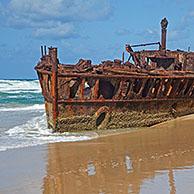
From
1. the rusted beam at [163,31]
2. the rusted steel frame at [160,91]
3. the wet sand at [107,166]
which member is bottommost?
the wet sand at [107,166]

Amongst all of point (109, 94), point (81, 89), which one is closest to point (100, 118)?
point (109, 94)

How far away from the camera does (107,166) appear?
7340 mm

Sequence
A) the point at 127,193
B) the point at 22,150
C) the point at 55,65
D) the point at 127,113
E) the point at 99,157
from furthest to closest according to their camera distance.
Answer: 1. the point at 127,113
2. the point at 55,65
3. the point at 22,150
4. the point at 99,157
5. the point at 127,193

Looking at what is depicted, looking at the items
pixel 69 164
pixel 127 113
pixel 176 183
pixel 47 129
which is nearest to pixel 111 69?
pixel 127 113

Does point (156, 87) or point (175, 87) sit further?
point (175, 87)

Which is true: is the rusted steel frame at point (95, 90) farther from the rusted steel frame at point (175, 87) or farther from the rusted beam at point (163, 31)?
the rusted beam at point (163, 31)

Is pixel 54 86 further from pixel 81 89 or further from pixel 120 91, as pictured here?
pixel 120 91

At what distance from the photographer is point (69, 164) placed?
25.0 ft

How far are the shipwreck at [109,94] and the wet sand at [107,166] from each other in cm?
108

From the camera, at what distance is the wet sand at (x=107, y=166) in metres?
6.05

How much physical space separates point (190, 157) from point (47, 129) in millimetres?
5357

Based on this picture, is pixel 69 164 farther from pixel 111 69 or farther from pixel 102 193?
pixel 111 69

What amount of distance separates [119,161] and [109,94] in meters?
4.17

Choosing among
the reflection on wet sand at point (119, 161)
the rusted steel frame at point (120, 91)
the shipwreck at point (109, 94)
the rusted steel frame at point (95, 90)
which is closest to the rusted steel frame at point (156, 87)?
the shipwreck at point (109, 94)
